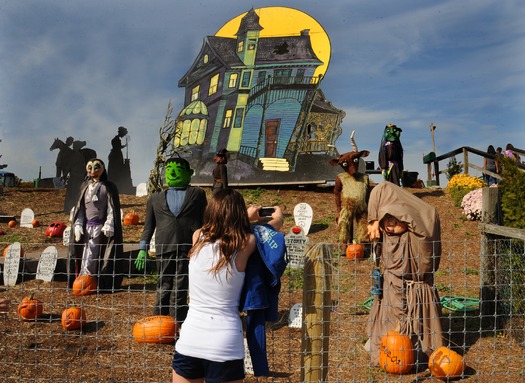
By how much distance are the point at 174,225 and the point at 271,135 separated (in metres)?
12.7

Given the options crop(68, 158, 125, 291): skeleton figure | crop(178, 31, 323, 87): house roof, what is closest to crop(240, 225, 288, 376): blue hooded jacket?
crop(68, 158, 125, 291): skeleton figure

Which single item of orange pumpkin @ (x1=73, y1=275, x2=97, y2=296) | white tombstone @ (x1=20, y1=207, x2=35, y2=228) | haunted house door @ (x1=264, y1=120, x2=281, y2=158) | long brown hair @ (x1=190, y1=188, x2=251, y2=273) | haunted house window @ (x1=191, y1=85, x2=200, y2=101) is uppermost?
haunted house window @ (x1=191, y1=85, x2=200, y2=101)

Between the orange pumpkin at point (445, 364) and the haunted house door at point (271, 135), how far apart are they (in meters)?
13.9

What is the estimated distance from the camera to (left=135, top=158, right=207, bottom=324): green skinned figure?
5956mm

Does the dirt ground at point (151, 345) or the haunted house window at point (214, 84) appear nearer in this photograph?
the dirt ground at point (151, 345)

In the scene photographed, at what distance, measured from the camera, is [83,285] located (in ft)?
24.5

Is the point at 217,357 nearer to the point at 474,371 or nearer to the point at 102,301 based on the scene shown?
the point at 474,371

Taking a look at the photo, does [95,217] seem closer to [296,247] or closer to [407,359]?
[296,247]

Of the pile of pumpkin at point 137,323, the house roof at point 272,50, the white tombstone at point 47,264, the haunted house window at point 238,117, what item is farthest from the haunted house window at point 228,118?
the pile of pumpkin at point 137,323

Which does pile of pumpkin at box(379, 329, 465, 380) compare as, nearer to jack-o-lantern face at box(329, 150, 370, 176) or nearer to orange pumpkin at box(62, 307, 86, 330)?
orange pumpkin at box(62, 307, 86, 330)

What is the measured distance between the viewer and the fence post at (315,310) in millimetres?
3674

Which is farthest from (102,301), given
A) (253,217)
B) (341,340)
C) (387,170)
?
(387,170)

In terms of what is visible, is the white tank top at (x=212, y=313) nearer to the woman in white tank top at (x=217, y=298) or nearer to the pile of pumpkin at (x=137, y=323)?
the woman in white tank top at (x=217, y=298)

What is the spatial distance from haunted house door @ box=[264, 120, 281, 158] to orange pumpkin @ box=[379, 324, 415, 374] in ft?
45.0
